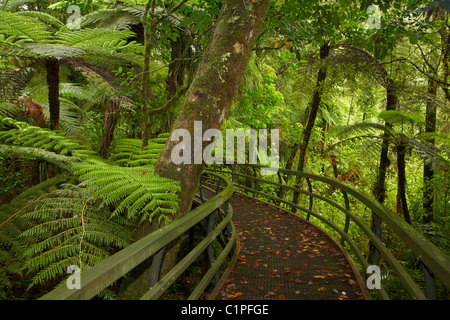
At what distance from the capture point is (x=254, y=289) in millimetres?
3236

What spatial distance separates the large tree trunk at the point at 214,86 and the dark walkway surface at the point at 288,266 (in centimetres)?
109

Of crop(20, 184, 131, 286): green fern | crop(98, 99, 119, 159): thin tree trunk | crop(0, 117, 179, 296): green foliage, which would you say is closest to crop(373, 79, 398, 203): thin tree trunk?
crop(98, 99, 119, 159): thin tree trunk

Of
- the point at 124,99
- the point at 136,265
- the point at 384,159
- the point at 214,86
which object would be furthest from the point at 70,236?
the point at 384,159

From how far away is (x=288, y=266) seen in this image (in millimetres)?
3957

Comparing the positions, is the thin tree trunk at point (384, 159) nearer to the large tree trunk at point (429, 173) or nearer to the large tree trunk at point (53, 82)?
the large tree trunk at point (429, 173)

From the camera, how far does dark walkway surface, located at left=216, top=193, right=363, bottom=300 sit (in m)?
3.16

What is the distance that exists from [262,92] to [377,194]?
4516 millimetres

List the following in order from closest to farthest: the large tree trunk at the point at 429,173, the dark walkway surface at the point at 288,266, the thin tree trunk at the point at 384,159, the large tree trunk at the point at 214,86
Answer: the large tree trunk at the point at 214,86 → the dark walkway surface at the point at 288,266 → the thin tree trunk at the point at 384,159 → the large tree trunk at the point at 429,173

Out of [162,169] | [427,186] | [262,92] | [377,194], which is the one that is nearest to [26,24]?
[162,169]

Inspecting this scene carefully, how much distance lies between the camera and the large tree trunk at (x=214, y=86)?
3039mm

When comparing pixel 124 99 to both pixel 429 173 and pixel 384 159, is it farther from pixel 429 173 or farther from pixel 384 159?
pixel 429 173

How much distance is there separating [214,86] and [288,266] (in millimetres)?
2609

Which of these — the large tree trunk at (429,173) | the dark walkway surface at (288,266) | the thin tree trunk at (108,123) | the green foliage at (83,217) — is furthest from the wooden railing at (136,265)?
the large tree trunk at (429,173)
